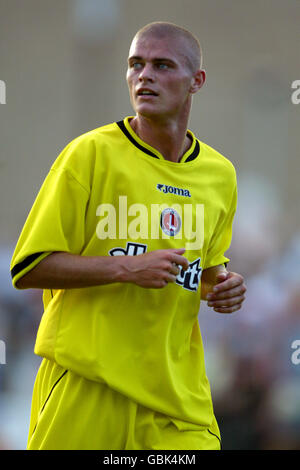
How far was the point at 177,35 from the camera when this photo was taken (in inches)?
89.8

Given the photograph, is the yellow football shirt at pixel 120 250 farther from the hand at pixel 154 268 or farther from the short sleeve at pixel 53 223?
the hand at pixel 154 268

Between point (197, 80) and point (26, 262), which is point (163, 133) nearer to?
point (197, 80)

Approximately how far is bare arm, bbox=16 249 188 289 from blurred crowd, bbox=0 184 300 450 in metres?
2.20

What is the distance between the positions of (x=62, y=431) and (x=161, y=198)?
0.79m

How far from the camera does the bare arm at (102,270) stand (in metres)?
1.99

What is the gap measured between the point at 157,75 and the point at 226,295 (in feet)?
2.43

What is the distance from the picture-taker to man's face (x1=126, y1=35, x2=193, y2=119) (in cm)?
221

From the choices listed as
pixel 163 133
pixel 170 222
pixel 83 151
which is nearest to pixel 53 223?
pixel 83 151

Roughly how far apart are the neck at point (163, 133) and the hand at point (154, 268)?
456mm

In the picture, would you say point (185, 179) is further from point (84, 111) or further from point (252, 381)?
point (84, 111)

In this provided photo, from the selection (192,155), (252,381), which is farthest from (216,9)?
(192,155)

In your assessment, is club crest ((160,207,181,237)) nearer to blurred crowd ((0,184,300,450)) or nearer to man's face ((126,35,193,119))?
man's face ((126,35,193,119))

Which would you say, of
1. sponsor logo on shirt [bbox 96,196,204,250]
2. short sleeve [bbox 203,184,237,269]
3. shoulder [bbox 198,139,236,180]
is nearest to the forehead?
shoulder [bbox 198,139,236,180]

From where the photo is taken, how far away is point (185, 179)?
234cm
